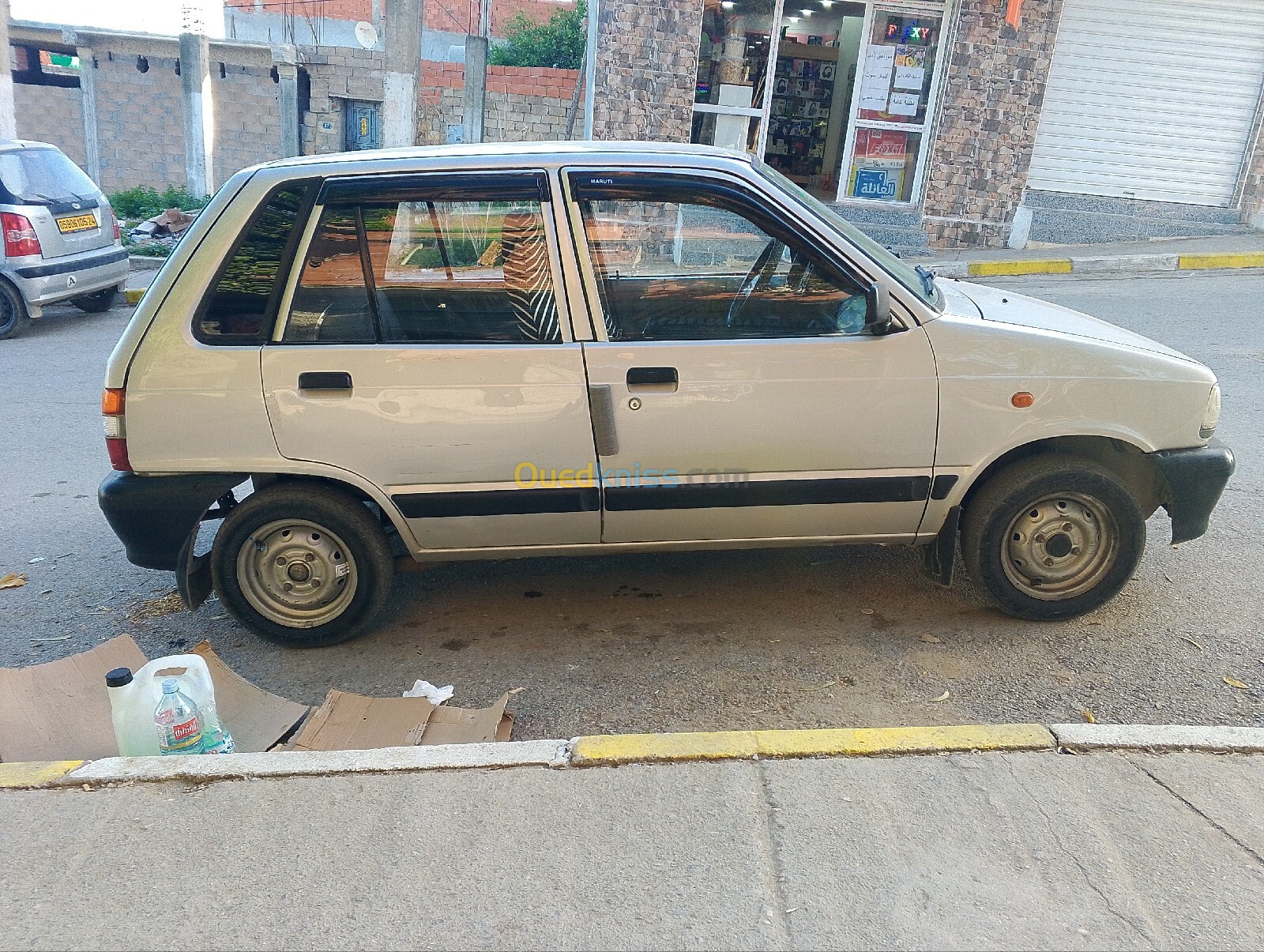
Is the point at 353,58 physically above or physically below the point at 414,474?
above

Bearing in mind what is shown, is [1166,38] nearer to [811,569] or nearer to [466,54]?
[466,54]

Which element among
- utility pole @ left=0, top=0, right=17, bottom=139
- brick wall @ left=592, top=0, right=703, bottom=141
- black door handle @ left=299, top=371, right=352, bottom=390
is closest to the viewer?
black door handle @ left=299, top=371, right=352, bottom=390

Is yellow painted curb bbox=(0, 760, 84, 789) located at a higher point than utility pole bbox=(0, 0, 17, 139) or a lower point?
lower

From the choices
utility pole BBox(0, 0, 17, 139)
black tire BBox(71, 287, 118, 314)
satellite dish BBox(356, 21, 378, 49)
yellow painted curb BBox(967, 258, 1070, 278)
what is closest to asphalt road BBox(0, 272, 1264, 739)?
black tire BBox(71, 287, 118, 314)

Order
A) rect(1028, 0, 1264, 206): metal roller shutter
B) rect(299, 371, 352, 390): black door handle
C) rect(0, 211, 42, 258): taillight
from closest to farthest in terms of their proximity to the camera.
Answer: rect(299, 371, 352, 390): black door handle → rect(0, 211, 42, 258): taillight → rect(1028, 0, 1264, 206): metal roller shutter

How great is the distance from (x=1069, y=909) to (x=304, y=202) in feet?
11.2

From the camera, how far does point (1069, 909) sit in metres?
2.45

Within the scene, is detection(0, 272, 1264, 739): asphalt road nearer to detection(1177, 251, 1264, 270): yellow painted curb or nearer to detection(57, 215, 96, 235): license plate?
detection(57, 215, 96, 235): license plate

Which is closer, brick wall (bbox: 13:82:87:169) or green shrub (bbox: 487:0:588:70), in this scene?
green shrub (bbox: 487:0:588:70)

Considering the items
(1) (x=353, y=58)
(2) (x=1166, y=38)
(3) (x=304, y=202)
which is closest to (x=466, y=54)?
(1) (x=353, y=58)

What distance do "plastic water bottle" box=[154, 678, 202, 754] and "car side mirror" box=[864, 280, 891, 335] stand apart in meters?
2.70

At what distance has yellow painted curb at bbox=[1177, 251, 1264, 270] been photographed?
11.9 metres

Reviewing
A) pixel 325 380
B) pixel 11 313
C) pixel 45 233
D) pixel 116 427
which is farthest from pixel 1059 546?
pixel 11 313

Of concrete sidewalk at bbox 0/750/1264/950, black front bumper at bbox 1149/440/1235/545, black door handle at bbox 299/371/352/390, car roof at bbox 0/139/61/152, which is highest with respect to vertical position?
car roof at bbox 0/139/61/152
